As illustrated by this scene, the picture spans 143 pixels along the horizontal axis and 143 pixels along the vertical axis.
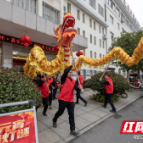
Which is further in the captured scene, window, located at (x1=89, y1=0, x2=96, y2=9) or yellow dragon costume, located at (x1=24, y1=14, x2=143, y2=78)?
window, located at (x1=89, y1=0, x2=96, y2=9)

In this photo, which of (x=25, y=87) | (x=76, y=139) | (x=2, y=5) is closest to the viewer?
(x=25, y=87)

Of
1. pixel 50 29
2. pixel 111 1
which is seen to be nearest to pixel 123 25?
pixel 111 1

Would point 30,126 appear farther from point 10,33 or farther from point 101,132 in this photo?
point 10,33

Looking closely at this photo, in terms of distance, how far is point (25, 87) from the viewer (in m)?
2.41

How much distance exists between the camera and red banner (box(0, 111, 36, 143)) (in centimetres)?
144

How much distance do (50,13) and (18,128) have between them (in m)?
9.81

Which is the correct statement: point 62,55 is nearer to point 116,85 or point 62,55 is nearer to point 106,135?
point 106,135

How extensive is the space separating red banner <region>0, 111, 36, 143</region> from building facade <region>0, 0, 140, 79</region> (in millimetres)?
4973

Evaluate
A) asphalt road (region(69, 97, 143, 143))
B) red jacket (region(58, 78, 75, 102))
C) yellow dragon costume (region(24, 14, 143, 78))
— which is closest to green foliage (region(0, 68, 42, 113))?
red jacket (region(58, 78, 75, 102))

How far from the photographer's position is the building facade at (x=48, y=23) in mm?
5500

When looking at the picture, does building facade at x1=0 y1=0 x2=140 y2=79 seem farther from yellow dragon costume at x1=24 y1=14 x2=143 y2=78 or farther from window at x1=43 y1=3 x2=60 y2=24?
yellow dragon costume at x1=24 y1=14 x2=143 y2=78

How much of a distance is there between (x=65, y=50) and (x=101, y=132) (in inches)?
106

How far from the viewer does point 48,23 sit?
22.5 ft

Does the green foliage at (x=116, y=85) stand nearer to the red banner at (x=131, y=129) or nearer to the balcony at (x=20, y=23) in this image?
the red banner at (x=131, y=129)
